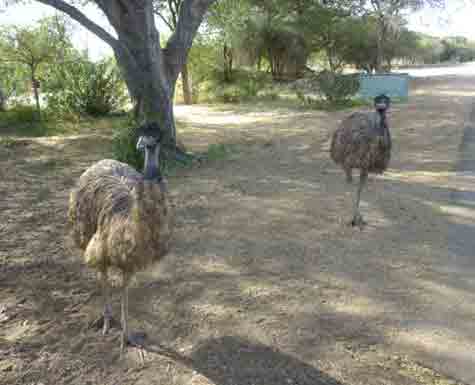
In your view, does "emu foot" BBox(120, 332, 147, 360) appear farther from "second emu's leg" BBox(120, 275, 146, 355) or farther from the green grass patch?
the green grass patch

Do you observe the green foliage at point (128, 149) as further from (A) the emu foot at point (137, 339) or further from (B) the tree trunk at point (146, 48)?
(A) the emu foot at point (137, 339)

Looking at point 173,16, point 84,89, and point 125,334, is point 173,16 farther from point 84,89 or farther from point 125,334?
point 125,334

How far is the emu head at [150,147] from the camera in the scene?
278 centimetres

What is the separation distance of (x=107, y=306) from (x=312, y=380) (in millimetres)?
1735

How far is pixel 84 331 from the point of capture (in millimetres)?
3475

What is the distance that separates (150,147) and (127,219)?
1.67 feet

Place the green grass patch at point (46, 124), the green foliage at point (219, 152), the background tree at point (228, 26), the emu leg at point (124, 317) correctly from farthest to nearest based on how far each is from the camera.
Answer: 1. the background tree at point (228, 26)
2. the green grass patch at point (46, 124)
3. the green foliage at point (219, 152)
4. the emu leg at point (124, 317)

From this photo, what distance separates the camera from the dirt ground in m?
3.07

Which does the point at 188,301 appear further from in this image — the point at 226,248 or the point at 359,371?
the point at 359,371

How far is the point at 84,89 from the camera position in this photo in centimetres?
1416

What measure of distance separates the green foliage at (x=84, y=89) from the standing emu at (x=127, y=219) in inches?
463

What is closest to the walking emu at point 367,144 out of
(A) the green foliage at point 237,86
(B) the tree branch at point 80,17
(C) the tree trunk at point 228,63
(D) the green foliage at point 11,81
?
(B) the tree branch at point 80,17

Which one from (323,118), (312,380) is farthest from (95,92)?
(312,380)

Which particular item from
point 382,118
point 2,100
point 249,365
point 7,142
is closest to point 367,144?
point 382,118
